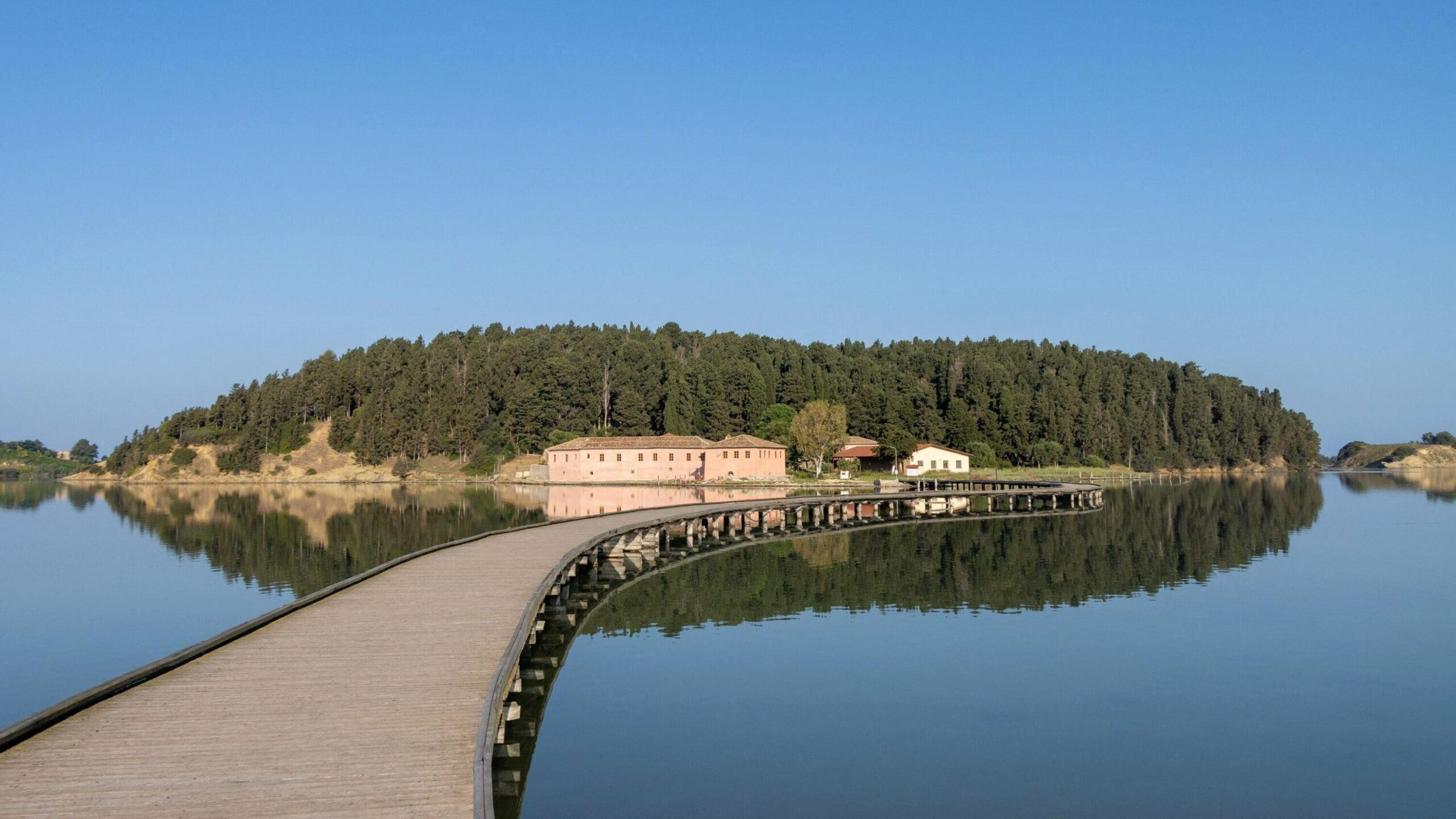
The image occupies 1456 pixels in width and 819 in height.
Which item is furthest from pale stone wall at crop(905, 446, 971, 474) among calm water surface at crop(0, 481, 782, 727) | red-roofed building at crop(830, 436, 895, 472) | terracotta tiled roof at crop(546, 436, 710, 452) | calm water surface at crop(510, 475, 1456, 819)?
calm water surface at crop(510, 475, 1456, 819)

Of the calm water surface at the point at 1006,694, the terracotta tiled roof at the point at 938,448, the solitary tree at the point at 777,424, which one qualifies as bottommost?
the calm water surface at the point at 1006,694

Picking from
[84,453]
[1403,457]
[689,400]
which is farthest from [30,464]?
[1403,457]

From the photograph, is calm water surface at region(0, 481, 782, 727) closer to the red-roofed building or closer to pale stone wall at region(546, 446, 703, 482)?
pale stone wall at region(546, 446, 703, 482)

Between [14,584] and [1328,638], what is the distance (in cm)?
3378

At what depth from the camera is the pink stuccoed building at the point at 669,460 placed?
83.1m

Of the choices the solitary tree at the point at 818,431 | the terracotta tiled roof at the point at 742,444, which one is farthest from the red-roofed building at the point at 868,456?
the terracotta tiled roof at the point at 742,444

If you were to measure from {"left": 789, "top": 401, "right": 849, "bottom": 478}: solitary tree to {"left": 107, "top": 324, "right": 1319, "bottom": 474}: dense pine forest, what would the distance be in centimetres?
865

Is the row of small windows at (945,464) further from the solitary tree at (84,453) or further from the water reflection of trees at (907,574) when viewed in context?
the solitary tree at (84,453)

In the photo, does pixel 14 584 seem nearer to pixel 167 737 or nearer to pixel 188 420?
pixel 167 737

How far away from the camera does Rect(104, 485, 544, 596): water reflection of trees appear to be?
3170cm

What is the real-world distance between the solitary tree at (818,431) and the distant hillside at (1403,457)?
13409 centimetres

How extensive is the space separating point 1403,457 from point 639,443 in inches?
6159

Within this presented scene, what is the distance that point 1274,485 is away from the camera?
319ft

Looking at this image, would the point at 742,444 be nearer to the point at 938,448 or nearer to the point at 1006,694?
the point at 938,448
